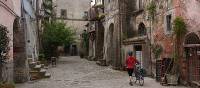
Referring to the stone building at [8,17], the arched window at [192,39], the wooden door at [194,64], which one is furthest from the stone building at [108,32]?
the stone building at [8,17]

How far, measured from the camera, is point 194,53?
18484 millimetres

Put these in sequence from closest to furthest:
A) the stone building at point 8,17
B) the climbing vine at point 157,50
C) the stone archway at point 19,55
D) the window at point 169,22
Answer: the stone building at point 8,17 < the stone archway at point 19,55 < the window at point 169,22 < the climbing vine at point 157,50

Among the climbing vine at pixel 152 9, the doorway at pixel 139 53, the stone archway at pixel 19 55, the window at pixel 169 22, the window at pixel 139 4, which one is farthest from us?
the window at pixel 139 4


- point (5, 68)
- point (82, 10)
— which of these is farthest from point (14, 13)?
point (82, 10)

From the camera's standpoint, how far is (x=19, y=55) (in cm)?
2106

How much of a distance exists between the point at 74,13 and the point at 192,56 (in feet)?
144

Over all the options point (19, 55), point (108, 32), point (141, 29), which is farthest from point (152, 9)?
point (108, 32)

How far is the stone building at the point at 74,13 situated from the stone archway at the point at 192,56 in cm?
4141

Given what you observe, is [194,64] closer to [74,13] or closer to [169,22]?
[169,22]

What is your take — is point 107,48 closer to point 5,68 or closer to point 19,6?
point 19,6

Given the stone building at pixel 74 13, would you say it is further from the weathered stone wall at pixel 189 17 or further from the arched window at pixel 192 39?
the arched window at pixel 192 39

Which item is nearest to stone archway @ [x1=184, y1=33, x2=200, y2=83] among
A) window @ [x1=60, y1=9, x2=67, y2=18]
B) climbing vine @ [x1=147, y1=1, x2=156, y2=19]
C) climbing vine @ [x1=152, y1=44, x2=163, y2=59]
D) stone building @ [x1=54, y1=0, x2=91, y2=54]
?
climbing vine @ [x1=152, y1=44, x2=163, y2=59]

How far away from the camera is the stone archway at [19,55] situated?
20.6m

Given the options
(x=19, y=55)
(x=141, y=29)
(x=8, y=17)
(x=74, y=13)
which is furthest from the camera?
(x=74, y=13)
